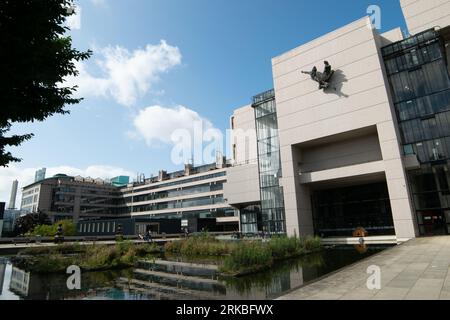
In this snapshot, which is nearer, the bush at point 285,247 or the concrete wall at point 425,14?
the bush at point 285,247

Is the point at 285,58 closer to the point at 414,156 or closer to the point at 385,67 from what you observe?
the point at 385,67

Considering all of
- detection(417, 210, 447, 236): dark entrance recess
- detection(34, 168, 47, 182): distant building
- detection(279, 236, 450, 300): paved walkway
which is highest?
detection(34, 168, 47, 182): distant building

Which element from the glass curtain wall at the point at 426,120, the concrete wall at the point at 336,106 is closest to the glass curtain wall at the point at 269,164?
the concrete wall at the point at 336,106

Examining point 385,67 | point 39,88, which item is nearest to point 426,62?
point 385,67

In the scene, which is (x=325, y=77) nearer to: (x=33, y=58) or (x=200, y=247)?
(x=200, y=247)

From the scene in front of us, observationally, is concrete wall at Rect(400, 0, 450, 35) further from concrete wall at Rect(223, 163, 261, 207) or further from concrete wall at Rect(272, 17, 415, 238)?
concrete wall at Rect(223, 163, 261, 207)

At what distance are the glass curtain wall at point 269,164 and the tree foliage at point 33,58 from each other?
30985 mm

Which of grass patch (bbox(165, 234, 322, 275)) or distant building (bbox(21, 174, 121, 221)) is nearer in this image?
grass patch (bbox(165, 234, 322, 275))

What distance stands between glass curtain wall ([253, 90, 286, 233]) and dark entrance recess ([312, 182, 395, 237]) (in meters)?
5.07

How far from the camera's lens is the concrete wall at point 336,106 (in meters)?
27.3

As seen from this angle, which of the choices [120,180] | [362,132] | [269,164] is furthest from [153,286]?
[120,180]

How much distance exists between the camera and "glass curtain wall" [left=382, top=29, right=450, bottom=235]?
27.0 meters

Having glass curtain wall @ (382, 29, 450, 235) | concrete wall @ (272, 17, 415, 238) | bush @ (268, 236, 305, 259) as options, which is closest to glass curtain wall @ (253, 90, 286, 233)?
concrete wall @ (272, 17, 415, 238)

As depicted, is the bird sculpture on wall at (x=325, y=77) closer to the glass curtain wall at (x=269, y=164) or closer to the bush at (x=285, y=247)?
the glass curtain wall at (x=269, y=164)
